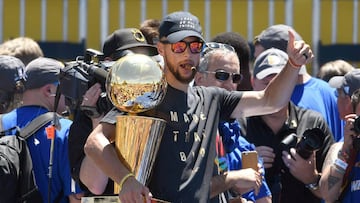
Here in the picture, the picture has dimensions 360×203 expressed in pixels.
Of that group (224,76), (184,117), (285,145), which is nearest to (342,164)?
(285,145)

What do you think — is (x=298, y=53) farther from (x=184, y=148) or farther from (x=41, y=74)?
(x=41, y=74)

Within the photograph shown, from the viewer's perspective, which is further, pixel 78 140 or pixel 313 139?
pixel 313 139

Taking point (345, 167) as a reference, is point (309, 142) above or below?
above

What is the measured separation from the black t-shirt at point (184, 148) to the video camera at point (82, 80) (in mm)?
276

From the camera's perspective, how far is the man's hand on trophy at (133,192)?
4.15m

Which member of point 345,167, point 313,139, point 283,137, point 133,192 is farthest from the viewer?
point 283,137

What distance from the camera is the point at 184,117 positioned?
4562mm

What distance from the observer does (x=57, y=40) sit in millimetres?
10570

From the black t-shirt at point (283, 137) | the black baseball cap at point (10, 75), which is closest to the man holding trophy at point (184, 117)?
the black t-shirt at point (283, 137)

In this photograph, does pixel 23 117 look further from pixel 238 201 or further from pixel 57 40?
pixel 57 40

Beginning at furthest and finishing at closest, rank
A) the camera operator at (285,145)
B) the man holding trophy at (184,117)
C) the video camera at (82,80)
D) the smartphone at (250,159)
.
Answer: the camera operator at (285,145) → the smartphone at (250,159) → the video camera at (82,80) → the man holding trophy at (184,117)

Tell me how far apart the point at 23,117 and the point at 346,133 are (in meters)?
1.78

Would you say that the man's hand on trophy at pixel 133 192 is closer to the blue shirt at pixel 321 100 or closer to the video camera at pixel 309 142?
the video camera at pixel 309 142

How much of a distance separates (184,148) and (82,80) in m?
0.62
